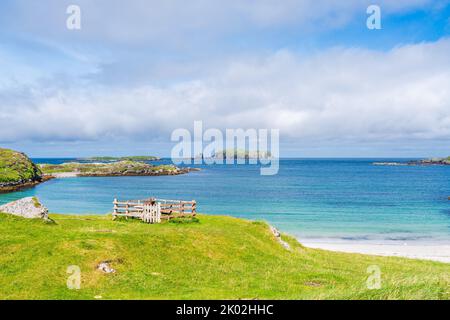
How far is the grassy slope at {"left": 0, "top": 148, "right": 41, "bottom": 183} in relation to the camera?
13416 centimetres

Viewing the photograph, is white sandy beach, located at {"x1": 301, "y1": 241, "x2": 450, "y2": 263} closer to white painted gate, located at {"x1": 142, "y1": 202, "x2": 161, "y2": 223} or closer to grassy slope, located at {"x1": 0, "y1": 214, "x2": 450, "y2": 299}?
grassy slope, located at {"x1": 0, "y1": 214, "x2": 450, "y2": 299}

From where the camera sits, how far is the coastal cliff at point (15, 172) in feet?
426

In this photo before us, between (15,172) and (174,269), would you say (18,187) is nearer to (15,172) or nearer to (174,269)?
(15,172)

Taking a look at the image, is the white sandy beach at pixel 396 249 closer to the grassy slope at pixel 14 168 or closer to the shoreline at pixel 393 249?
the shoreline at pixel 393 249

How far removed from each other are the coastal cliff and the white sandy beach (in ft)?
356

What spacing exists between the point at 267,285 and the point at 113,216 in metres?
24.5

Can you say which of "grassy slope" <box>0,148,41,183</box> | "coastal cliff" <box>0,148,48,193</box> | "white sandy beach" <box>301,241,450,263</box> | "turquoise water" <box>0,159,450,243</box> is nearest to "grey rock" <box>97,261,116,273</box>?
"white sandy beach" <box>301,241,450,263</box>

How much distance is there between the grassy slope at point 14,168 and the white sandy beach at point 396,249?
116568mm

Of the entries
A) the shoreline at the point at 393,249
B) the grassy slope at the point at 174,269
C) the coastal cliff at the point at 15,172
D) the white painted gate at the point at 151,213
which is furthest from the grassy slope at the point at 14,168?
the grassy slope at the point at 174,269

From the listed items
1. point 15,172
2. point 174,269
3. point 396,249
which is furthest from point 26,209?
point 15,172

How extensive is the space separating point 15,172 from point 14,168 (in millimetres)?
4966

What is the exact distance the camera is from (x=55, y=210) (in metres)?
84.4

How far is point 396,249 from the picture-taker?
51719 millimetres
